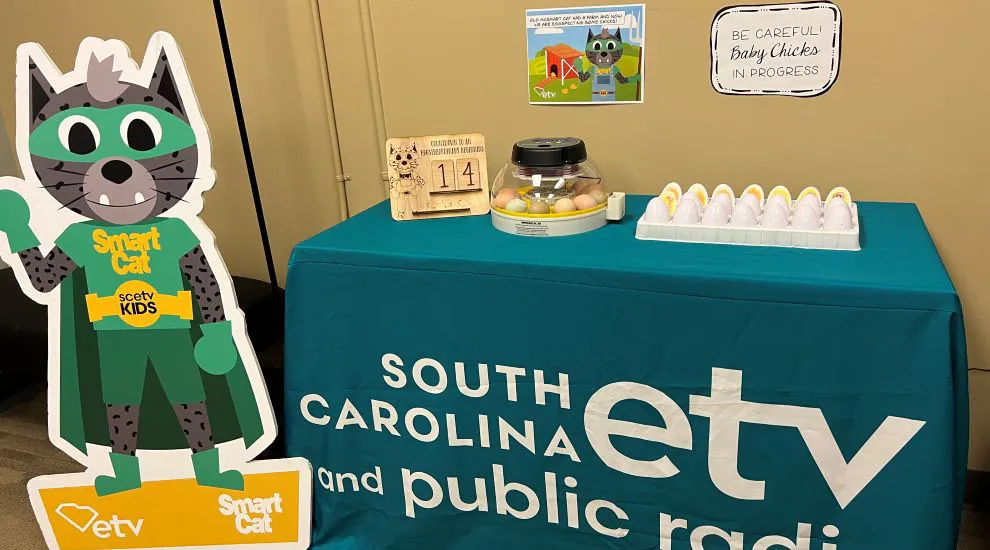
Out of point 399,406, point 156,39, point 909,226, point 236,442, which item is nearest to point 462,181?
point 399,406

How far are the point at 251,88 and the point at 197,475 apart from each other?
3.57 ft

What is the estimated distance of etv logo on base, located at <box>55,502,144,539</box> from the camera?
1.51 meters

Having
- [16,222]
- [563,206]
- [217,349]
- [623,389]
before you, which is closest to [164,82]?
[16,222]

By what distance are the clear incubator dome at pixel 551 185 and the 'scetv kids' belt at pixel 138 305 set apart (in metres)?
0.67

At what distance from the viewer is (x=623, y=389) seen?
3.84 ft

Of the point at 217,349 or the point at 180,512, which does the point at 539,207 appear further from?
the point at 180,512

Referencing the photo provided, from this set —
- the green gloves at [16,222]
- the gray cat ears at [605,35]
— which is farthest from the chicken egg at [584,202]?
the green gloves at [16,222]

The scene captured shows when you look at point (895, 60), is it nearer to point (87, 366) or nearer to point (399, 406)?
point (399, 406)

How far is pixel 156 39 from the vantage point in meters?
1.26

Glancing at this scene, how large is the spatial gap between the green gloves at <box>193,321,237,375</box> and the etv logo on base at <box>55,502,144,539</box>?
43cm

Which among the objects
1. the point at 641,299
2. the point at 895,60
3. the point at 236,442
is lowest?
the point at 236,442

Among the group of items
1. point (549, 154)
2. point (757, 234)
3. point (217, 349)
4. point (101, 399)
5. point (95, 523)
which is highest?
point (549, 154)

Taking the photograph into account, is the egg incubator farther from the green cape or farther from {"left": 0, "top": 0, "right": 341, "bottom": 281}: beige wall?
{"left": 0, "top": 0, "right": 341, "bottom": 281}: beige wall

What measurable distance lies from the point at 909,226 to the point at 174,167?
1.38m
